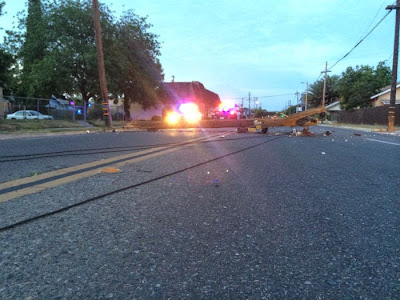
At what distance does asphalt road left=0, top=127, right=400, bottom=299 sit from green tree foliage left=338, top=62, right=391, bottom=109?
4529cm

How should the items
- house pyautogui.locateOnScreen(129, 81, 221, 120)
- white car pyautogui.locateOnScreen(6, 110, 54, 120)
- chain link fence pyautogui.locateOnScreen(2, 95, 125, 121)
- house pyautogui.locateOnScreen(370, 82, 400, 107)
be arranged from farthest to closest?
house pyautogui.locateOnScreen(129, 81, 221, 120) < house pyautogui.locateOnScreen(370, 82, 400, 107) < chain link fence pyautogui.locateOnScreen(2, 95, 125, 121) < white car pyautogui.locateOnScreen(6, 110, 54, 120)

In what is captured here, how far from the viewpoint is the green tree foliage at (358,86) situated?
4319 cm

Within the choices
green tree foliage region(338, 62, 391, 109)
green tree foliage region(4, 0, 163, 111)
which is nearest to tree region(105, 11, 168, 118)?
green tree foliage region(4, 0, 163, 111)

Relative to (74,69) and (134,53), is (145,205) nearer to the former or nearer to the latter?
(74,69)

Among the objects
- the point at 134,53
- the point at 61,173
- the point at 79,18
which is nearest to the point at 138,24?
the point at 134,53

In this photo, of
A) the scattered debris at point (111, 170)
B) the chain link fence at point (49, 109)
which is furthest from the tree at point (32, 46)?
the scattered debris at point (111, 170)

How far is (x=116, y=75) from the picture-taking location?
1160 inches

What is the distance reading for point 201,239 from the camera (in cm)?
217

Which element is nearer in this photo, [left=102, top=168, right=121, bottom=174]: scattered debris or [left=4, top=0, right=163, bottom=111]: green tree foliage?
[left=102, top=168, right=121, bottom=174]: scattered debris

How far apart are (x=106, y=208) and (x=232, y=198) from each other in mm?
1290

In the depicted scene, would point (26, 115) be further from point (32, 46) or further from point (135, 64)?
point (135, 64)

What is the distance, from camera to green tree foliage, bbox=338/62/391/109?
142ft

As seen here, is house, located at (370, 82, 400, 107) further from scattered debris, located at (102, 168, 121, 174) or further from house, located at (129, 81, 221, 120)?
scattered debris, located at (102, 168, 121, 174)

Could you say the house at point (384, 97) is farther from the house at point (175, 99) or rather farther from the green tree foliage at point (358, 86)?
the house at point (175, 99)
